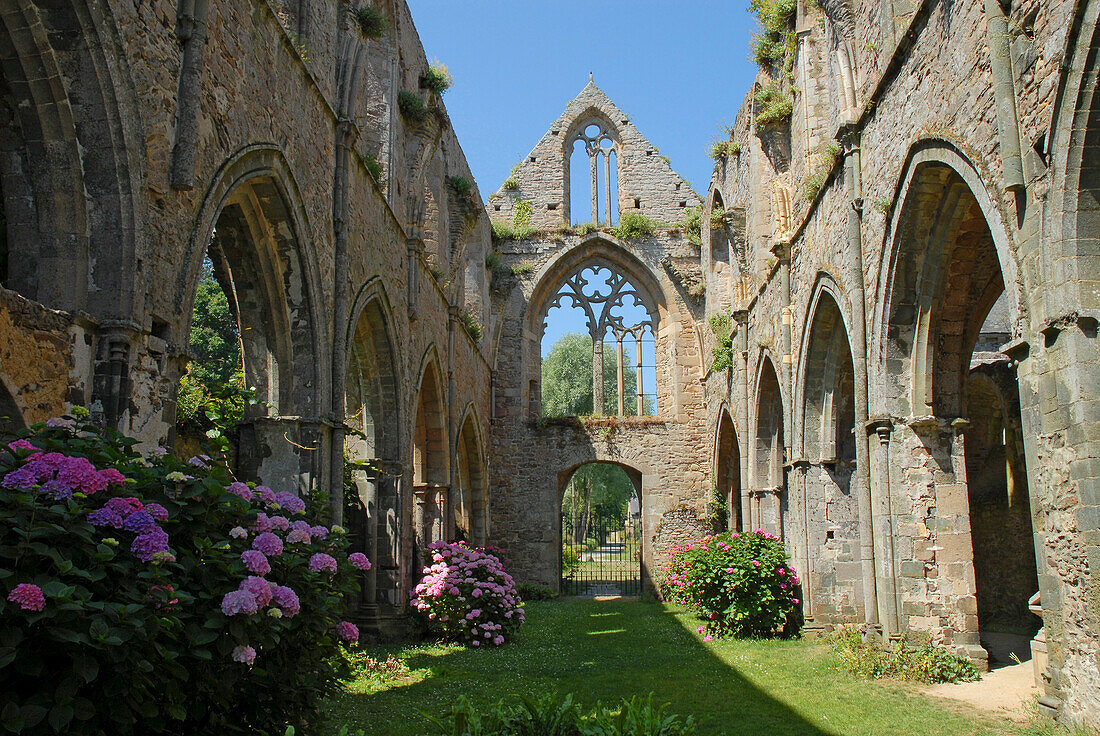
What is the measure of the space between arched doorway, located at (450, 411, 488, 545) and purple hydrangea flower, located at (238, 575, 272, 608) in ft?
44.6

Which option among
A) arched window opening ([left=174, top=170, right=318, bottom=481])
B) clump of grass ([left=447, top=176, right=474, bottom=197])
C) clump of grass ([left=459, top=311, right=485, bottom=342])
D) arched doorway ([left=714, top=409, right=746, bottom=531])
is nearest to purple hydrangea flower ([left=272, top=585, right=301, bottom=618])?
arched window opening ([left=174, top=170, right=318, bottom=481])

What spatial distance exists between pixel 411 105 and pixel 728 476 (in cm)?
997

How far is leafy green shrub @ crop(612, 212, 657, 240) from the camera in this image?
64.0ft

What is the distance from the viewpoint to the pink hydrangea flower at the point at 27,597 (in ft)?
8.08

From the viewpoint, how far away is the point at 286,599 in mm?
3350

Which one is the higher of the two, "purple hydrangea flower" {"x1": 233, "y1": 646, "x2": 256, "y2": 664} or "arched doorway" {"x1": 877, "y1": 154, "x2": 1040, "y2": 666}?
"arched doorway" {"x1": 877, "y1": 154, "x2": 1040, "y2": 666}

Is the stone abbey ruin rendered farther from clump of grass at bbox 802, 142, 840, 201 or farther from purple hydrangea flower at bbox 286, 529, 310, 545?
purple hydrangea flower at bbox 286, 529, 310, 545

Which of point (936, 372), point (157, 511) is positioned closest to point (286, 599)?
point (157, 511)

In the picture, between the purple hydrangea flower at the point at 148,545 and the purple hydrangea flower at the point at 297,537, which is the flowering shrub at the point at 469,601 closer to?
the purple hydrangea flower at the point at 297,537

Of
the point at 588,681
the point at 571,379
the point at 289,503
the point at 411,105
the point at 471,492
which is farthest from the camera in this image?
the point at 571,379

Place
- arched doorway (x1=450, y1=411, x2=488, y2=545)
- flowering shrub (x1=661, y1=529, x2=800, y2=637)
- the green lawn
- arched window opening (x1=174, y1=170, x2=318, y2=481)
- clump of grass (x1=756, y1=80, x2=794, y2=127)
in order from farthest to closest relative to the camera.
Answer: arched doorway (x1=450, y1=411, x2=488, y2=545)
clump of grass (x1=756, y1=80, x2=794, y2=127)
flowering shrub (x1=661, y1=529, x2=800, y2=637)
arched window opening (x1=174, y1=170, x2=318, y2=481)
the green lawn

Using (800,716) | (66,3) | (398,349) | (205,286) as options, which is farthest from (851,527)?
(205,286)

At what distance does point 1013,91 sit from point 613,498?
3370cm

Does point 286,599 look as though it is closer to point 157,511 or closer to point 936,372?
point 157,511
